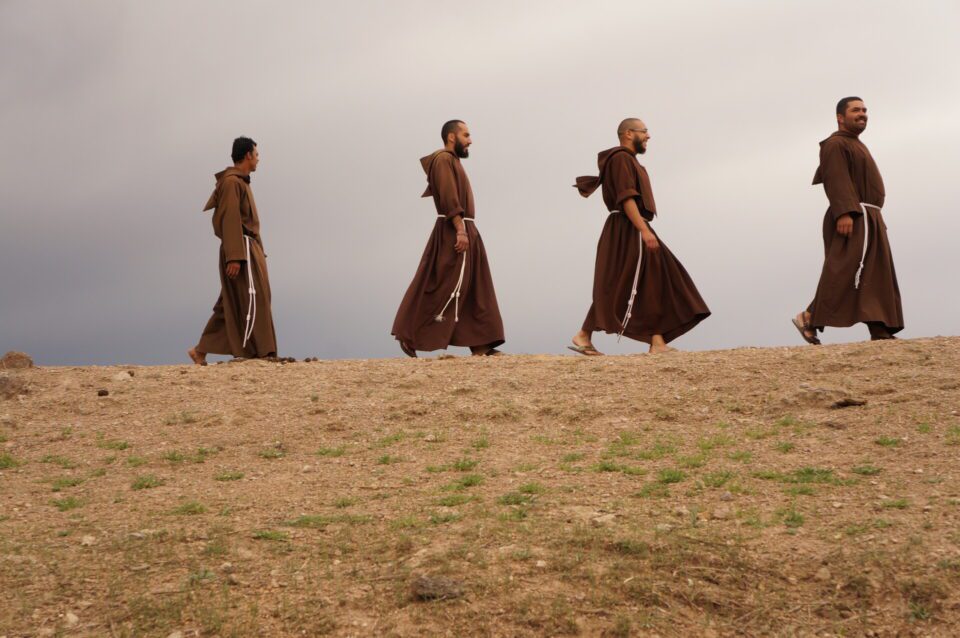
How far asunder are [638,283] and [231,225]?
14.8ft

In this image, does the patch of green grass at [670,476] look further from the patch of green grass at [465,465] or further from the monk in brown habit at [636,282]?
the monk in brown habit at [636,282]

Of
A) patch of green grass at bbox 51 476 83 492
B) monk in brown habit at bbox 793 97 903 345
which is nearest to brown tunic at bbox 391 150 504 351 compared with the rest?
monk in brown habit at bbox 793 97 903 345

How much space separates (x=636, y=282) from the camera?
467 inches

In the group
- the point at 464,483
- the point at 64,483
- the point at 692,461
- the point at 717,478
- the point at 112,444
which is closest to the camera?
the point at 717,478

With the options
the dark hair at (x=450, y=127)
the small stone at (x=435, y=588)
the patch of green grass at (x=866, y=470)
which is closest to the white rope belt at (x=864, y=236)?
the dark hair at (x=450, y=127)

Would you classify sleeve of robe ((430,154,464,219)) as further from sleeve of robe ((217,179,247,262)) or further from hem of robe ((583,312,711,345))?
sleeve of robe ((217,179,247,262))

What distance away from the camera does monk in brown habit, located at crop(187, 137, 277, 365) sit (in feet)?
39.5

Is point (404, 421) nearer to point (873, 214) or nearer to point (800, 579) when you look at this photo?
point (800, 579)

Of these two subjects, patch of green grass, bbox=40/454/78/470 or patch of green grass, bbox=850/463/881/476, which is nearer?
patch of green grass, bbox=850/463/881/476

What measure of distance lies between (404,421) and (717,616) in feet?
13.3

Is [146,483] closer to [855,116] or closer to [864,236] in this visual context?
[864,236]

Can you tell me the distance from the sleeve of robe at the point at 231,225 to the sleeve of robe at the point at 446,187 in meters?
2.20

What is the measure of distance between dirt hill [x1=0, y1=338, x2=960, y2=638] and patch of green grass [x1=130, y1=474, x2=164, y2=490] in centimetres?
2

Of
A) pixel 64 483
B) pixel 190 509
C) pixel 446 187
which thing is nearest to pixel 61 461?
pixel 64 483
